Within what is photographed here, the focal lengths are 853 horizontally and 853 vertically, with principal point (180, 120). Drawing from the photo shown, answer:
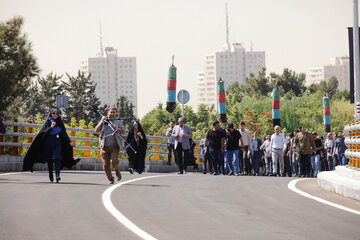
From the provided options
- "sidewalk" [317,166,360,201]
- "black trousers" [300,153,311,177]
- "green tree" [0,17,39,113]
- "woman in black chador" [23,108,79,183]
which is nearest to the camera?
"sidewalk" [317,166,360,201]

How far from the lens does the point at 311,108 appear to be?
333ft

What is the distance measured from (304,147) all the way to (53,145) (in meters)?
10.5

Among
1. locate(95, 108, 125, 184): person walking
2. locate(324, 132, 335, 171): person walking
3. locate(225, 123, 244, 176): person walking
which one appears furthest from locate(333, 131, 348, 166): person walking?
locate(95, 108, 125, 184): person walking

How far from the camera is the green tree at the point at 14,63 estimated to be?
144 feet

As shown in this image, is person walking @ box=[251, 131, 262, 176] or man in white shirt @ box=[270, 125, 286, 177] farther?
person walking @ box=[251, 131, 262, 176]

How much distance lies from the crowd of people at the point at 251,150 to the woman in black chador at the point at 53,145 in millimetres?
6537

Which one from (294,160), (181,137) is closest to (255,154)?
(294,160)

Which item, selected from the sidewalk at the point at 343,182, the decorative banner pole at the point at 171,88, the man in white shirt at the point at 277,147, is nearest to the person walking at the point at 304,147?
the man in white shirt at the point at 277,147

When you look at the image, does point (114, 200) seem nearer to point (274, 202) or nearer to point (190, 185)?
point (274, 202)

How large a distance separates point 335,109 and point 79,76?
51.5m

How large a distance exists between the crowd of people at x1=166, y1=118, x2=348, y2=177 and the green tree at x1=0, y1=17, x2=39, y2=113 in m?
14.5

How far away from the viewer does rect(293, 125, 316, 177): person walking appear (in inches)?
1037

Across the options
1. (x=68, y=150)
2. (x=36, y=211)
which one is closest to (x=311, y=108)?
(x=68, y=150)

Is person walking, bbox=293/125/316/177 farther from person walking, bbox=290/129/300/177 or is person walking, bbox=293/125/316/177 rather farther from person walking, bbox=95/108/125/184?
person walking, bbox=95/108/125/184
